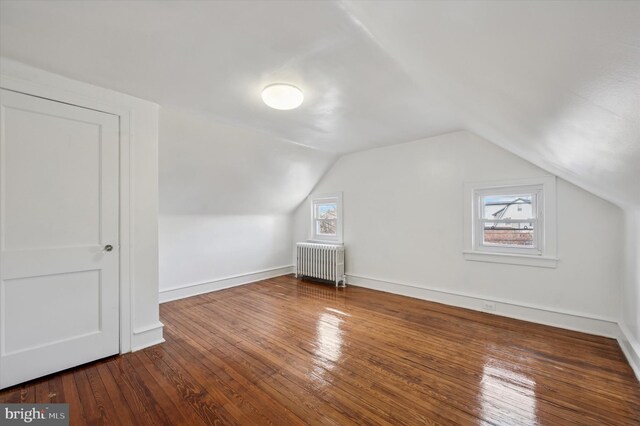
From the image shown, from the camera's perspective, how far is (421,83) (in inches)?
88.3

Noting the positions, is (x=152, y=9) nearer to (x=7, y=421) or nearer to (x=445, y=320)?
(x=7, y=421)

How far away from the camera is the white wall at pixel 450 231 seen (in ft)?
9.33

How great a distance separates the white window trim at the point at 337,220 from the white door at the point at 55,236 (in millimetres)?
3393

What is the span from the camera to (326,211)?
5.45 metres

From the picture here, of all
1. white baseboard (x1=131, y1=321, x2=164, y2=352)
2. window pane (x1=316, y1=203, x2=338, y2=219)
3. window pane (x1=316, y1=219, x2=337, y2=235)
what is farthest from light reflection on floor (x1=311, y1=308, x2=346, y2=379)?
window pane (x1=316, y1=203, x2=338, y2=219)

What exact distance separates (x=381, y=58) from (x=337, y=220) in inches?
133

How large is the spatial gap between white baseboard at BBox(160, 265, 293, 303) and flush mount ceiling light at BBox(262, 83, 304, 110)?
3.25m

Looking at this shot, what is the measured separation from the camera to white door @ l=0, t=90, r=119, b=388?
6.63 feet

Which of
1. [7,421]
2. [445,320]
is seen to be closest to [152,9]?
[7,421]

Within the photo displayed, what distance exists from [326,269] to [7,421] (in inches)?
151

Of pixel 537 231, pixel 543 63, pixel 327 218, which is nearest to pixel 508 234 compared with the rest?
pixel 537 231

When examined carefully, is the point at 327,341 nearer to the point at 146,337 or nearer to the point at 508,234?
the point at 146,337

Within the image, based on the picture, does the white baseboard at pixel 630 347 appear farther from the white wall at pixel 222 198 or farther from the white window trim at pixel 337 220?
the white wall at pixel 222 198

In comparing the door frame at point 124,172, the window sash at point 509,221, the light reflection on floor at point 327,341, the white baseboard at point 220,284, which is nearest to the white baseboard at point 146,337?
the door frame at point 124,172
